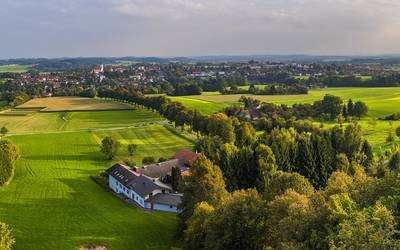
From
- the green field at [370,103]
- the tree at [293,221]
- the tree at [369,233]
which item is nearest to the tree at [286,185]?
the tree at [293,221]

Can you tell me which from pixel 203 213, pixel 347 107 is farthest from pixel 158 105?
pixel 203 213

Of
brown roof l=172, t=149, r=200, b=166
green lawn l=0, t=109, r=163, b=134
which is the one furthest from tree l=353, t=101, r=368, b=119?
brown roof l=172, t=149, r=200, b=166

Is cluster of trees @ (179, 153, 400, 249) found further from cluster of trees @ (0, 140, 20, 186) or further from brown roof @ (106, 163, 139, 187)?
cluster of trees @ (0, 140, 20, 186)

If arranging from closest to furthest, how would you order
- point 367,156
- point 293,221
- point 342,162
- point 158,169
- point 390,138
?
point 293,221
point 342,162
point 158,169
point 367,156
point 390,138

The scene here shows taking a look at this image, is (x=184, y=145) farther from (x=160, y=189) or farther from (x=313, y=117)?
(x=313, y=117)

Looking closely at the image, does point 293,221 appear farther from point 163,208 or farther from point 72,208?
point 72,208

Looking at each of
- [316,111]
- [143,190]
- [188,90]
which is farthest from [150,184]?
[188,90]

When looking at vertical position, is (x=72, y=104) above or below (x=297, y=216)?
below
